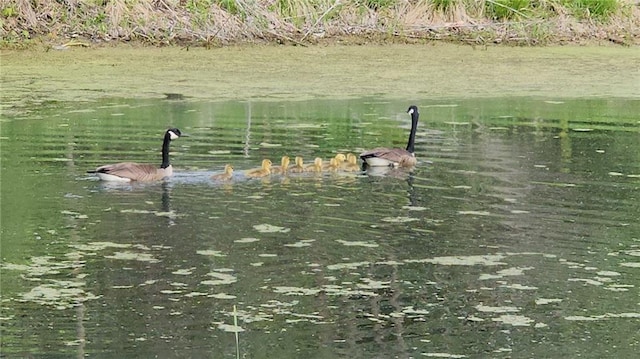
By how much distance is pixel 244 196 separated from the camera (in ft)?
34.2

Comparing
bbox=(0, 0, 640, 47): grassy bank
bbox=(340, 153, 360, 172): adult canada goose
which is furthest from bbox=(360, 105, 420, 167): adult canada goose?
bbox=(0, 0, 640, 47): grassy bank

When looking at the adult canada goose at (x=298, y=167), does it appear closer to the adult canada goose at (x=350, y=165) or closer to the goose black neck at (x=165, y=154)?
the adult canada goose at (x=350, y=165)

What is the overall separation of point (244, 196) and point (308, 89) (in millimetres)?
6332

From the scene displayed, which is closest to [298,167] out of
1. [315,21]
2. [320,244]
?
[320,244]

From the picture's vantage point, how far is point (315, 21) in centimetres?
2123

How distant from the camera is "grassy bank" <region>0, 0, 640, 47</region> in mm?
20172

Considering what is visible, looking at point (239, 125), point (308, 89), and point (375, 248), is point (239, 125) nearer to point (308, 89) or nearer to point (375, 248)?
point (308, 89)

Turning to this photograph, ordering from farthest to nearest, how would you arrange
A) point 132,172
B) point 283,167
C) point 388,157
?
1. point 388,157
2. point 283,167
3. point 132,172

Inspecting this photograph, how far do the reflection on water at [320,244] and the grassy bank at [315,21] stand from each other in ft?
20.1

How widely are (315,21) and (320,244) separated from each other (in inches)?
506

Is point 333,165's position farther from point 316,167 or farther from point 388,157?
point 388,157

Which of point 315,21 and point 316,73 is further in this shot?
point 315,21

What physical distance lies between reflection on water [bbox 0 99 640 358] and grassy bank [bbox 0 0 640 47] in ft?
20.1

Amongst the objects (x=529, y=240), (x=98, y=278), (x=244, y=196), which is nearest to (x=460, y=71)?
(x=244, y=196)
